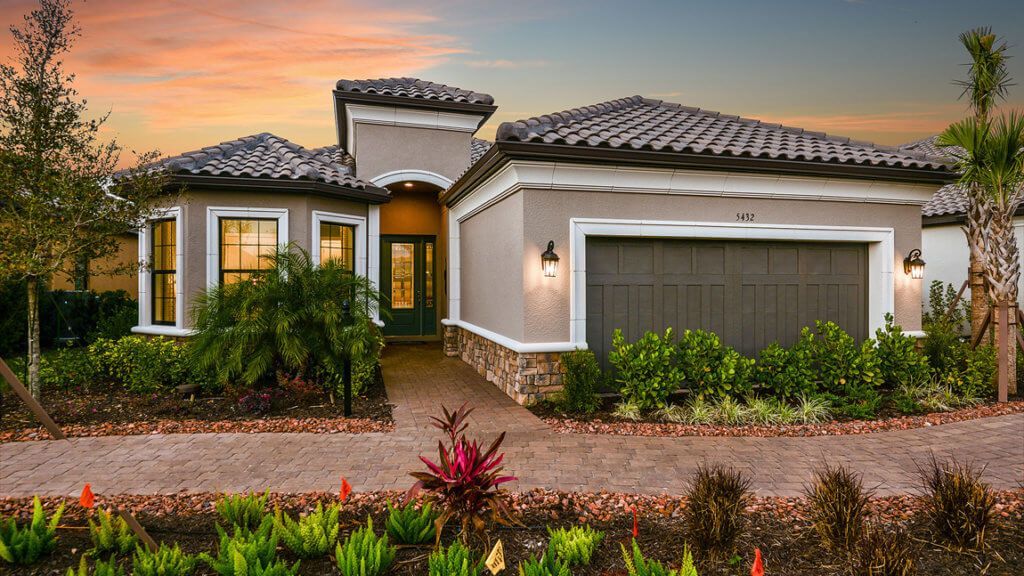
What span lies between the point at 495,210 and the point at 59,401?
21.8ft

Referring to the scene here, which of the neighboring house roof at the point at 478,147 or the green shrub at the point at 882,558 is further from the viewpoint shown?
the neighboring house roof at the point at 478,147

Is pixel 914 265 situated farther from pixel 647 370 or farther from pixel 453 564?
pixel 453 564

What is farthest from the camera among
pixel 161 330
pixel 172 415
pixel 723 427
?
pixel 161 330

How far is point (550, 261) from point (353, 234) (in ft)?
16.7

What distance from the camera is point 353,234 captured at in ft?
34.9

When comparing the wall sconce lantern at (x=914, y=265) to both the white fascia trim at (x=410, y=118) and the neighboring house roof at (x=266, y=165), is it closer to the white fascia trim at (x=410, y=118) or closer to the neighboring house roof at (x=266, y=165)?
the white fascia trim at (x=410, y=118)

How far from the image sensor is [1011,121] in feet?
25.2

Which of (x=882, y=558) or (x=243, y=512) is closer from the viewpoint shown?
(x=882, y=558)

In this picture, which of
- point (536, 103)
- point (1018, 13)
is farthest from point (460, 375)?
point (1018, 13)

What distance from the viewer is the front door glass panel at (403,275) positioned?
46.5 feet

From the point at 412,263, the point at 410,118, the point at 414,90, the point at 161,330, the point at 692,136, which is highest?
the point at 414,90

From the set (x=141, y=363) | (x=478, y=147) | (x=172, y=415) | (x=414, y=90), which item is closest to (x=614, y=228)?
(x=172, y=415)

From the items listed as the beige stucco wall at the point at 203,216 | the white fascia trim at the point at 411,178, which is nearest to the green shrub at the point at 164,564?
the beige stucco wall at the point at 203,216

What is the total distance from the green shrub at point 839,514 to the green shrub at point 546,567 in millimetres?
1670
